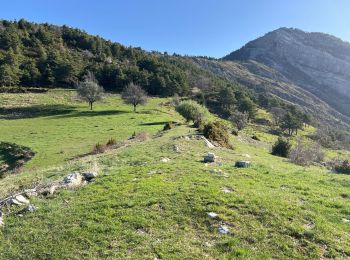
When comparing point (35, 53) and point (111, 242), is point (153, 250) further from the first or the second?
point (35, 53)

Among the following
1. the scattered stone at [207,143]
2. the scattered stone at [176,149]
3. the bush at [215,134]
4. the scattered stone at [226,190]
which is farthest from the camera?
the bush at [215,134]

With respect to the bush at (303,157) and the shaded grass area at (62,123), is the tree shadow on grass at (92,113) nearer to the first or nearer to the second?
the shaded grass area at (62,123)

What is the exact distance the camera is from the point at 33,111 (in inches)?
3465

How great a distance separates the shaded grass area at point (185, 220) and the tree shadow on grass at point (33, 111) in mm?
69600

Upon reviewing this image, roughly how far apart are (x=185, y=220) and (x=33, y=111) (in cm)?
8252

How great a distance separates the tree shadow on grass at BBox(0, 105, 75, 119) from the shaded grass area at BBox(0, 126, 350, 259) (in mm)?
69600

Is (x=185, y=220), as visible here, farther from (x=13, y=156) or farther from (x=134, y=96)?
(x=134, y=96)

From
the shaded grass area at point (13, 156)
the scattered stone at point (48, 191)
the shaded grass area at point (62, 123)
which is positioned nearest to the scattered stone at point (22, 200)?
the scattered stone at point (48, 191)

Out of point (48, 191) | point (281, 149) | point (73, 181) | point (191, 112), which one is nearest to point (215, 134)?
point (281, 149)

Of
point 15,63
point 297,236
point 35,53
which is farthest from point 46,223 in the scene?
point 35,53

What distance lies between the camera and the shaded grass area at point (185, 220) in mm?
12094

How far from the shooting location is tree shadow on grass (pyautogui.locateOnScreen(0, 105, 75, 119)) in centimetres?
8236

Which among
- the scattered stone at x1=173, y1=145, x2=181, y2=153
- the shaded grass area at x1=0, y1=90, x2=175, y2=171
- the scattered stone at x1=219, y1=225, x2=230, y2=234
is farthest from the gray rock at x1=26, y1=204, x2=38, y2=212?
the shaded grass area at x1=0, y1=90, x2=175, y2=171

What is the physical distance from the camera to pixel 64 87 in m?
126
